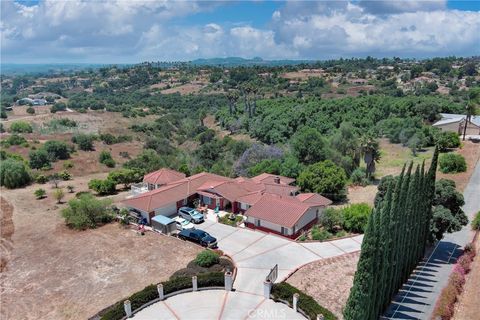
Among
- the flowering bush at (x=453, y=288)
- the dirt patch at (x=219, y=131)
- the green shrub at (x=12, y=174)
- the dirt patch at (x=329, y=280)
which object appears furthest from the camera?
the dirt patch at (x=219, y=131)

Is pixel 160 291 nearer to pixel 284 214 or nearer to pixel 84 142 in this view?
pixel 284 214

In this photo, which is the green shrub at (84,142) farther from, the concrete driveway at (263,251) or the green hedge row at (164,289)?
the green hedge row at (164,289)

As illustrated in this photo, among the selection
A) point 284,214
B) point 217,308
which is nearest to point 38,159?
point 284,214

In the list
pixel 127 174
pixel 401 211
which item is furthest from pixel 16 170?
pixel 401 211

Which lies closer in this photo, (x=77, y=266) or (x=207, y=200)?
(x=77, y=266)

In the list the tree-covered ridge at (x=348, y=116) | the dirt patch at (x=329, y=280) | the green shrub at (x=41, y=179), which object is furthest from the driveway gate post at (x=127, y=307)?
the tree-covered ridge at (x=348, y=116)
